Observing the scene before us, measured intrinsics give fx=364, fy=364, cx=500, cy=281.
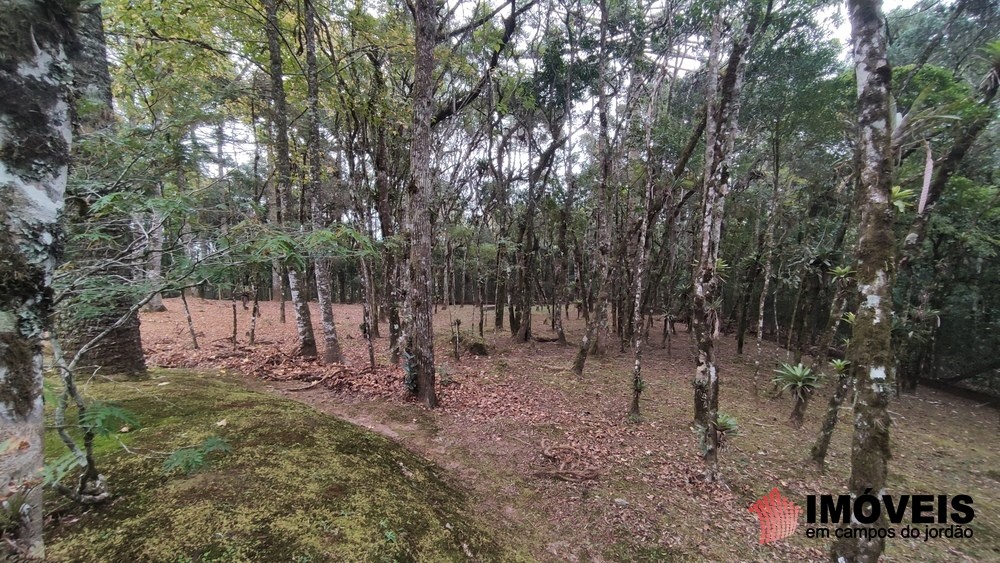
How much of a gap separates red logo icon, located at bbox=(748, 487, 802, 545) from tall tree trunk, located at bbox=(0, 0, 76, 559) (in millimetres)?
6299

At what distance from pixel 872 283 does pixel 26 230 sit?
5.49 meters

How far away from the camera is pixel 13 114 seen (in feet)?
4.39

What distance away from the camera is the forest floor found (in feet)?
14.3

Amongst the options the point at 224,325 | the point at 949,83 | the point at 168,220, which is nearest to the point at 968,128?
the point at 949,83

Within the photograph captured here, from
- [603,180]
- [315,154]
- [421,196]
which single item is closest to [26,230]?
[421,196]

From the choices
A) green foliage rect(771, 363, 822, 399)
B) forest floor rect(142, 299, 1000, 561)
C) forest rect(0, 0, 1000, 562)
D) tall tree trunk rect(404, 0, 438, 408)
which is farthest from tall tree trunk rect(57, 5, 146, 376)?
green foliage rect(771, 363, 822, 399)

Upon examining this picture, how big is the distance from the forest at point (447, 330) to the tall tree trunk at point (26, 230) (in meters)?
0.01

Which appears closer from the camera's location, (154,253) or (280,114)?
(154,253)

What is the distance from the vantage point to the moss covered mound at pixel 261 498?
1.78 m

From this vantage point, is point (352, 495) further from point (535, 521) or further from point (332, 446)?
point (535, 521)

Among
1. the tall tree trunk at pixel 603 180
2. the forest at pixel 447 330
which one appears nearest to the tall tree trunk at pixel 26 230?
the forest at pixel 447 330

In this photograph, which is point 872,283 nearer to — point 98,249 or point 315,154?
point 98,249

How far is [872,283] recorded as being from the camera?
3295 millimetres

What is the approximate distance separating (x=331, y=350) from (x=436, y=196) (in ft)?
23.2
